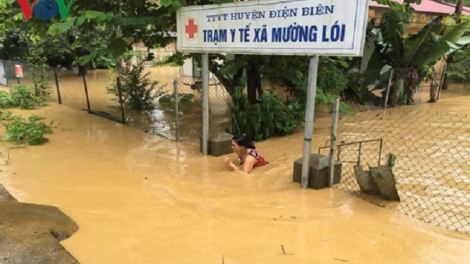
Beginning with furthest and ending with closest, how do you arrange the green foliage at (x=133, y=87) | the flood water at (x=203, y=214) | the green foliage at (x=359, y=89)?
the green foliage at (x=359, y=89) → the green foliage at (x=133, y=87) → the flood water at (x=203, y=214)

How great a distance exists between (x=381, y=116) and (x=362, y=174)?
21.4ft

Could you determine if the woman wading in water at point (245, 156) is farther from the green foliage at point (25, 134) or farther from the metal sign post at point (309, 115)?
the green foliage at point (25, 134)

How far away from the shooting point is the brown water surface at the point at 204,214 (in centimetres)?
357

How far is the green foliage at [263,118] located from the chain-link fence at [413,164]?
123 centimetres

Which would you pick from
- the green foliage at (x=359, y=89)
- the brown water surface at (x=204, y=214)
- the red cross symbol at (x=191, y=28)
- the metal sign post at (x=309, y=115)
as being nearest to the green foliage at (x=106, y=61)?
the red cross symbol at (x=191, y=28)

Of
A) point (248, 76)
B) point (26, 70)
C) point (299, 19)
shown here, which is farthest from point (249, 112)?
point (26, 70)

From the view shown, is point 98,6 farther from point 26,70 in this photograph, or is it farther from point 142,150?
point 26,70

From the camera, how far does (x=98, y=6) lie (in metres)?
8.68

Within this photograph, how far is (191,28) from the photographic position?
22.7ft

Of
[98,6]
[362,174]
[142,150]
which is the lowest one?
[142,150]

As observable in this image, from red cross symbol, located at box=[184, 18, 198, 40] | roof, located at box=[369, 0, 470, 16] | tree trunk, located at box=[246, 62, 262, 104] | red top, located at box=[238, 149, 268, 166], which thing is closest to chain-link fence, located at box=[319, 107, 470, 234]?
red top, located at box=[238, 149, 268, 166]

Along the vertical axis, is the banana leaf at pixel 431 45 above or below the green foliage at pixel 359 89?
above

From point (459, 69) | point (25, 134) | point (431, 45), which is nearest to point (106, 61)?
point (25, 134)

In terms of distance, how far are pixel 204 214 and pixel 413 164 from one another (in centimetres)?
383
